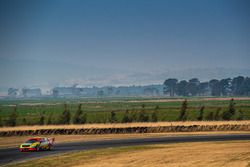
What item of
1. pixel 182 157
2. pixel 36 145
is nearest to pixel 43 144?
pixel 36 145

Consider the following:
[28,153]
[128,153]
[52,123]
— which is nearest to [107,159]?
[128,153]

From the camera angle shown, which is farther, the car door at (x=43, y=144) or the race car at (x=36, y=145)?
the car door at (x=43, y=144)

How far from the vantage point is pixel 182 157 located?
3588 cm

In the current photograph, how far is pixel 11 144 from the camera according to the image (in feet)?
179

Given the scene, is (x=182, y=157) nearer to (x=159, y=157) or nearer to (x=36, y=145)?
(x=159, y=157)

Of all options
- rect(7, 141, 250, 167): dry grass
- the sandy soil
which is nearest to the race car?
rect(7, 141, 250, 167): dry grass

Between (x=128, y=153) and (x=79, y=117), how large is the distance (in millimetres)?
41702

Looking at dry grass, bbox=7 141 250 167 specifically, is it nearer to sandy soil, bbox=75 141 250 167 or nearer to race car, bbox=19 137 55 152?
sandy soil, bbox=75 141 250 167

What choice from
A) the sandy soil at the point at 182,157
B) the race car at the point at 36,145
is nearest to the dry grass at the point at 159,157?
the sandy soil at the point at 182,157

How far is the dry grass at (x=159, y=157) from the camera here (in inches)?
1296

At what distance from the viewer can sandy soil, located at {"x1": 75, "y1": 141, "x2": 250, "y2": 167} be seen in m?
32.5

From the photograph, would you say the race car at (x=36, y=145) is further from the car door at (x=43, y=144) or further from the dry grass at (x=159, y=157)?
the dry grass at (x=159, y=157)

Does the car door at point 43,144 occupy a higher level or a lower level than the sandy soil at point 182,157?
higher

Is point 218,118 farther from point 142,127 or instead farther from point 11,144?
point 11,144
